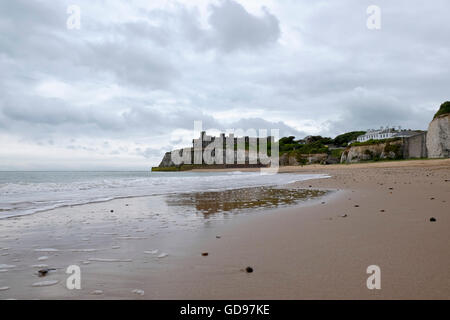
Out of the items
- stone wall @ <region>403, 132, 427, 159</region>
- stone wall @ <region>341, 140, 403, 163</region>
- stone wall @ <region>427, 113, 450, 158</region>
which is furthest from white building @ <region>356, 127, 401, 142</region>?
stone wall @ <region>427, 113, 450, 158</region>

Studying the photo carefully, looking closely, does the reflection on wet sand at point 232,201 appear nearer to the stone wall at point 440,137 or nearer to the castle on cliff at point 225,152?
the stone wall at point 440,137

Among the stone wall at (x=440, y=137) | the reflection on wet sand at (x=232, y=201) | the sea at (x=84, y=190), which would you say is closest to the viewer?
the reflection on wet sand at (x=232, y=201)

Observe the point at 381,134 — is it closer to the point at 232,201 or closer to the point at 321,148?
the point at 321,148

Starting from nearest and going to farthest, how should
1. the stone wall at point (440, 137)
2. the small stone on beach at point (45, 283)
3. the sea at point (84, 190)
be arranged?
1. the small stone on beach at point (45, 283)
2. the sea at point (84, 190)
3. the stone wall at point (440, 137)

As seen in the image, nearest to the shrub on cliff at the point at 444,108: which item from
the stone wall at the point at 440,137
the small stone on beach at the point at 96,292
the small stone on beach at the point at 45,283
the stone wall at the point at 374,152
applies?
the stone wall at the point at 374,152

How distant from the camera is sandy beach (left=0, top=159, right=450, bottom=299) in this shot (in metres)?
2.34

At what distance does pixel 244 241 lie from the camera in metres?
4.04

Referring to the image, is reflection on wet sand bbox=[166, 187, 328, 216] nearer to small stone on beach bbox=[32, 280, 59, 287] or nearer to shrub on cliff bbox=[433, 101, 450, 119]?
small stone on beach bbox=[32, 280, 59, 287]

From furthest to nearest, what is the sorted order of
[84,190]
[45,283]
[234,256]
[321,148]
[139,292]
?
[321,148], [84,190], [234,256], [45,283], [139,292]

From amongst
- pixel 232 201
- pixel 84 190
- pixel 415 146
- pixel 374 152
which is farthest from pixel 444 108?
pixel 84 190

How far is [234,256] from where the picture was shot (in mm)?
3334

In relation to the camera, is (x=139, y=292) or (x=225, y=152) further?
(x=225, y=152)

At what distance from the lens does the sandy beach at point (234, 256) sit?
234 centimetres
